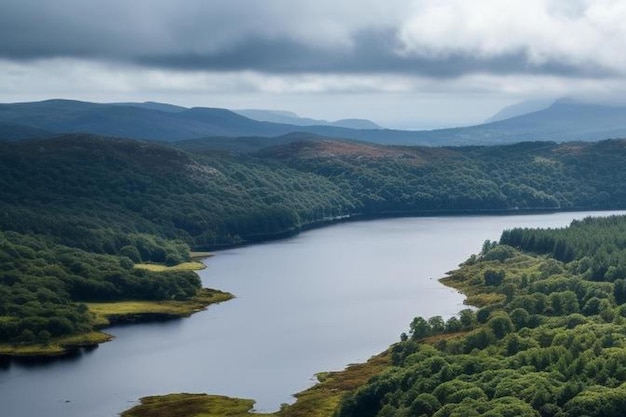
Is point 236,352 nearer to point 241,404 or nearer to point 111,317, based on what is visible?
point 241,404

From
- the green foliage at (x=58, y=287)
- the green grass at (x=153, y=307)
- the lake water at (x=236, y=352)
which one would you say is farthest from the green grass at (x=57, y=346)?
the green grass at (x=153, y=307)

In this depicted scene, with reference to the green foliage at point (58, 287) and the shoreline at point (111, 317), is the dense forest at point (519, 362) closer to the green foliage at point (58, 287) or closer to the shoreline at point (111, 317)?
the shoreline at point (111, 317)

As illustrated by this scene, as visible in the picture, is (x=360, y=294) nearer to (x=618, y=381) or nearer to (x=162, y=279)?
(x=162, y=279)

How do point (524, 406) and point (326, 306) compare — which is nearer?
point (524, 406)

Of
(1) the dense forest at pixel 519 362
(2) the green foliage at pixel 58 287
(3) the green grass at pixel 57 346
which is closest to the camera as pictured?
(1) the dense forest at pixel 519 362

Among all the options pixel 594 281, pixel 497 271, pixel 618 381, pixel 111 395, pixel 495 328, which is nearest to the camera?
pixel 618 381

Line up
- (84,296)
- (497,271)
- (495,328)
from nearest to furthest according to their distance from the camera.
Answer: (495,328) → (84,296) → (497,271)

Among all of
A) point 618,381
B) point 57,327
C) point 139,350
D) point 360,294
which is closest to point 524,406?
point 618,381

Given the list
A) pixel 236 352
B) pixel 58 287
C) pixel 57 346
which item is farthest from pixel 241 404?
pixel 58 287
